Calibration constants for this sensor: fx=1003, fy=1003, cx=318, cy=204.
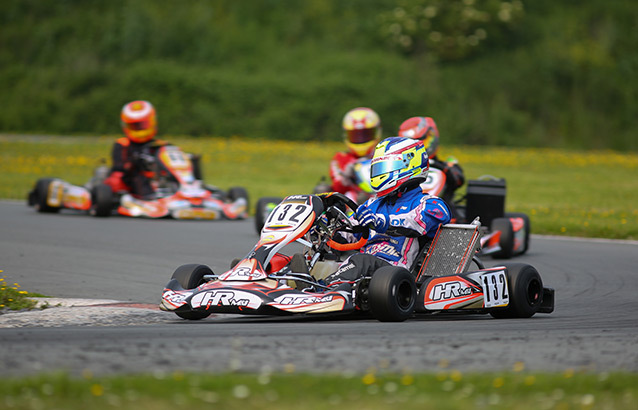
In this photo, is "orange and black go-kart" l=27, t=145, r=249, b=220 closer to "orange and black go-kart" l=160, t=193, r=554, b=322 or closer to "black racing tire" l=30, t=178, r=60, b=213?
"black racing tire" l=30, t=178, r=60, b=213

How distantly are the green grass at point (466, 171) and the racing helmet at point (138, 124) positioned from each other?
383cm

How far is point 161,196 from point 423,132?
517 centimetres

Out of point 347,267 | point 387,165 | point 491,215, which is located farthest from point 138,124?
point 347,267

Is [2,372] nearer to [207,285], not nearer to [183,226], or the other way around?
[207,285]

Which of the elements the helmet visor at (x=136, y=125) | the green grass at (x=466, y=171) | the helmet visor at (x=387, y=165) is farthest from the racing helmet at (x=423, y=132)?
the helmet visor at (x=136, y=125)

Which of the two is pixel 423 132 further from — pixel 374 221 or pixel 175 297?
pixel 175 297

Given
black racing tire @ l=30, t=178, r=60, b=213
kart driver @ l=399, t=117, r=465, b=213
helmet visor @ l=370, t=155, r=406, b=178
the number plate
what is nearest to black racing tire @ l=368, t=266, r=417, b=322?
the number plate

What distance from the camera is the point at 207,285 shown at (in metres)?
6.53

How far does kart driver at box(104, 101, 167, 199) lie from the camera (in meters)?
14.8

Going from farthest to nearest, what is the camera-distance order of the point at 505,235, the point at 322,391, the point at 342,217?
1. the point at 505,235
2. the point at 342,217
3. the point at 322,391

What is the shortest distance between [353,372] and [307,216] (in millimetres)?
2520

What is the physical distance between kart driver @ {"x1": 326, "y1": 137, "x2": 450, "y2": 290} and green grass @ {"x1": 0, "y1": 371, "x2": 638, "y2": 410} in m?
2.57

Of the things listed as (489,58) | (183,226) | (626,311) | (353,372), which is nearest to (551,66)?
(489,58)

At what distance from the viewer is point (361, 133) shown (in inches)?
515
